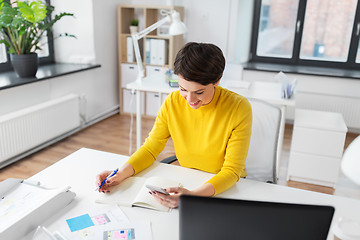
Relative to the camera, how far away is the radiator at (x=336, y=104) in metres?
3.83

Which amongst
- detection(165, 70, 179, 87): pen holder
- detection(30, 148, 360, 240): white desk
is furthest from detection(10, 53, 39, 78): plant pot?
detection(30, 148, 360, 240): white desk

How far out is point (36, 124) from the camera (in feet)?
10.1

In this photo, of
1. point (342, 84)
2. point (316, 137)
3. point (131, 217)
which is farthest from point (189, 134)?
point (342, 84)

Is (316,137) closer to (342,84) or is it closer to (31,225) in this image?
(342,84)

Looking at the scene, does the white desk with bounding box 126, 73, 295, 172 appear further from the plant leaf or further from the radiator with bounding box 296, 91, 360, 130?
the radiator with bounding box 296, 91, 360, 130

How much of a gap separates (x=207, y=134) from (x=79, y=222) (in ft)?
2.07

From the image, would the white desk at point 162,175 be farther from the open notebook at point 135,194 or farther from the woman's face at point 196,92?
the woman's face at point 196,92

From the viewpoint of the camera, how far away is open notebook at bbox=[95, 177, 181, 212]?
1205mm

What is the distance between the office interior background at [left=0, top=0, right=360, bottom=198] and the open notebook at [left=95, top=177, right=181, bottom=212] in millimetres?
2332

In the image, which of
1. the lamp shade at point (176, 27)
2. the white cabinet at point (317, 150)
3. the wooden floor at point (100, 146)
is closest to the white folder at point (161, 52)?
the wooden floor at point (100, 146)

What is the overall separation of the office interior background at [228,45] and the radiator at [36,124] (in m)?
0.20

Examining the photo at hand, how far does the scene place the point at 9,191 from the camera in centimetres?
122

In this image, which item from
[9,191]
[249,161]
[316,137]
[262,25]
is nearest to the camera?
[9,191]

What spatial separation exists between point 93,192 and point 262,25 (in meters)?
3.92
